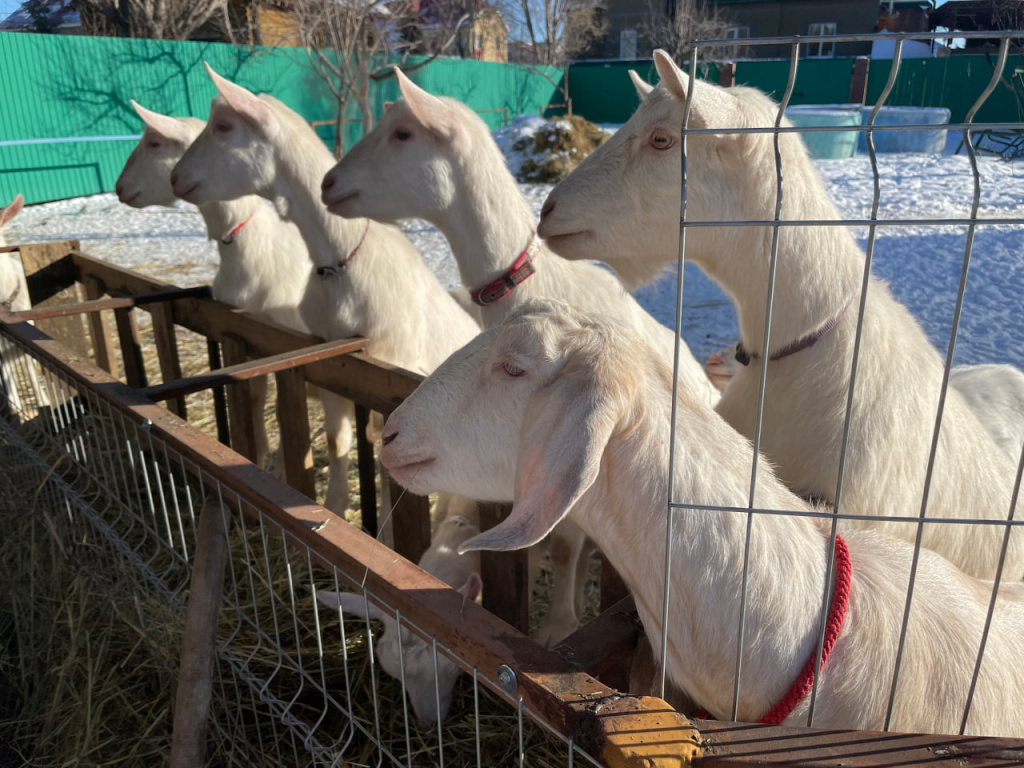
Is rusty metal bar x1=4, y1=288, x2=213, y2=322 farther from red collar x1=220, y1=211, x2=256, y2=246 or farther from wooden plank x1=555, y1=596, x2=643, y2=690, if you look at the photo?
wooden plank x1=555, y1=596, x2=643, y2=690

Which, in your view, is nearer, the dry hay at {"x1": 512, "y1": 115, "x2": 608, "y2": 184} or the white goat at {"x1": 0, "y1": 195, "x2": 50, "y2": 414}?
the white goat at {"x1": 0, "y1": 195, "x2": 50, "y2": 414}

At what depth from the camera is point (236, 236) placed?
15.8ft

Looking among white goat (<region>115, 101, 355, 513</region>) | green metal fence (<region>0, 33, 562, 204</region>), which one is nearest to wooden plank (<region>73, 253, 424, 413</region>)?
white goat (<region>115, 101, 355, 513</region>)

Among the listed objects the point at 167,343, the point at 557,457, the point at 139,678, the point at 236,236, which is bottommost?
the point at 139,678

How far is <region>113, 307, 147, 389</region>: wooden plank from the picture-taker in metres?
4.96

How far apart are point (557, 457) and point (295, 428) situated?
2.60 meters

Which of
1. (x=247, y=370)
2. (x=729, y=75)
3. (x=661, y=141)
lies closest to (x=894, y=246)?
(x=729, y=75)

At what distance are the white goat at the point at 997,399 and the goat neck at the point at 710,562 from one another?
52.9 inches

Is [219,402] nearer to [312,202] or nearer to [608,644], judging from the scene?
[312,202]

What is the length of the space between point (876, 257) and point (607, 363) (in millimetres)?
7365

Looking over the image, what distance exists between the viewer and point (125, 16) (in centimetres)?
2038

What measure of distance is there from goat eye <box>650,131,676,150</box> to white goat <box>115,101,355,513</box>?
3.10 m

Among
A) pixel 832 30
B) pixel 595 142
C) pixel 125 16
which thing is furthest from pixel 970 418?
pixel 832 30

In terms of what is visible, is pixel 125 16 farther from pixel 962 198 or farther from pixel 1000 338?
pixel 1000 338
